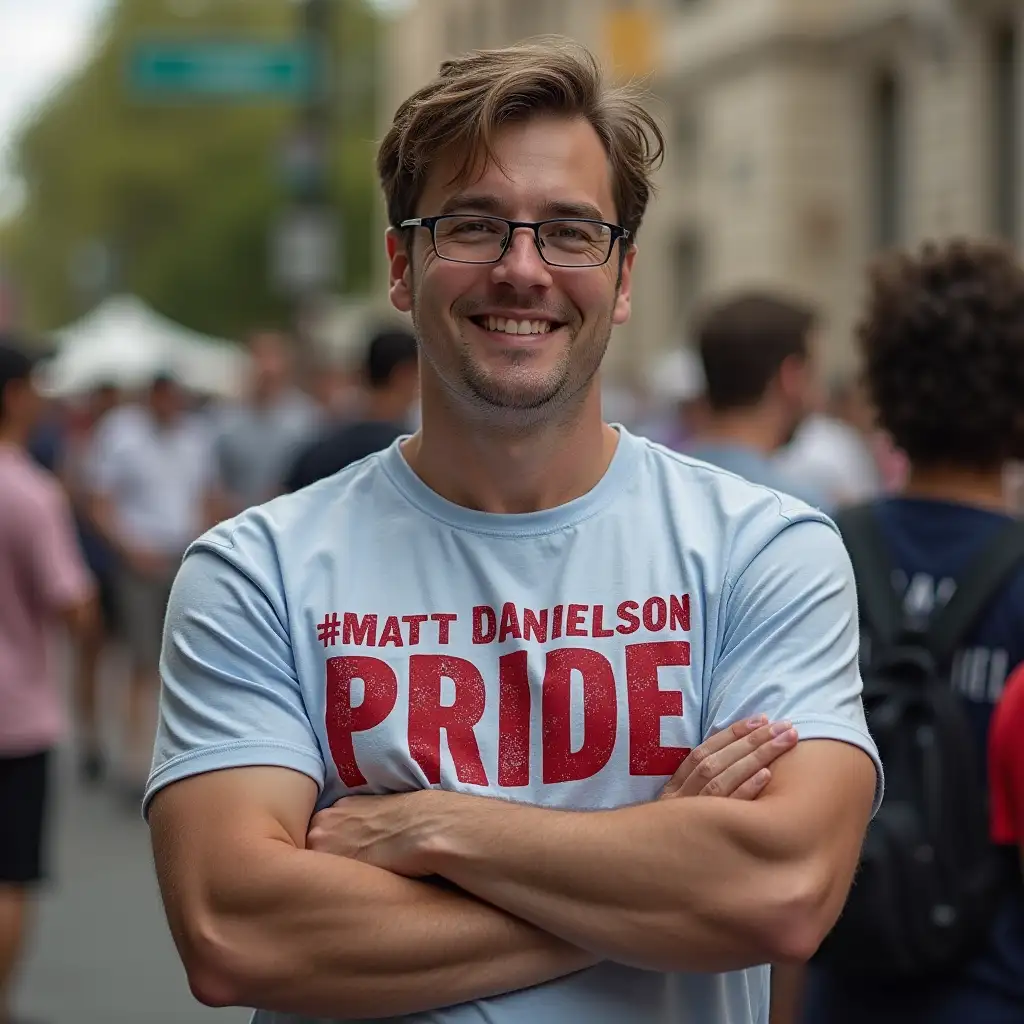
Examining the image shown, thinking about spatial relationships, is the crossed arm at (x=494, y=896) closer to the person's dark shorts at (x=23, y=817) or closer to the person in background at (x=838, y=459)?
the person in background at (x=838, y=459)

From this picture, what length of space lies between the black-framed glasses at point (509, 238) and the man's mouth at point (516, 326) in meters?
0.08

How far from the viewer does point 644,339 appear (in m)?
34.1

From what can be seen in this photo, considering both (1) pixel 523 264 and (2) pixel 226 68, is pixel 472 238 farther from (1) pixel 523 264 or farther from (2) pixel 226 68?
(2) pixel 226 68

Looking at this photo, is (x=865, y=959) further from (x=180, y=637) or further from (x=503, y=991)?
(x=180, y=637)

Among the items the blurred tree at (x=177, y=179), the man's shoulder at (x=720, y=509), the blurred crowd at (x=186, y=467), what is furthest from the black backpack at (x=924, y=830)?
the blurred tree at (x=177, y=179)

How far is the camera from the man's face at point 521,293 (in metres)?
2.79

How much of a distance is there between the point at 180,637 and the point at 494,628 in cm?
42

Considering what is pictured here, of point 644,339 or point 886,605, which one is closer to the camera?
point 886,605

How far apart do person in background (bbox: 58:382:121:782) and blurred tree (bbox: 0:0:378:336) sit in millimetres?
46087

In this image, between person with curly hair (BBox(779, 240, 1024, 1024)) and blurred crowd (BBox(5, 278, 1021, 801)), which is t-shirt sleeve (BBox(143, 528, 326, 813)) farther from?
blurred crowd (BBox(5, 278, 1021, 801))

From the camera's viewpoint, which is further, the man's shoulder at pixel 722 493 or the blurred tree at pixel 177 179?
the blurred tree at pixel 177 179

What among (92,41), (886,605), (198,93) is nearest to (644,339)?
(198,93)

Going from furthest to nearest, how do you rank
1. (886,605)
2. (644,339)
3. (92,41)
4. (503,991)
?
(92,41)
(644,339)
(886,605)
(503,991)

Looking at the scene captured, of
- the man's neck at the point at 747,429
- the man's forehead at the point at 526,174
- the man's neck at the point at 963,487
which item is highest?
the man's forehead at the point at 526,174
